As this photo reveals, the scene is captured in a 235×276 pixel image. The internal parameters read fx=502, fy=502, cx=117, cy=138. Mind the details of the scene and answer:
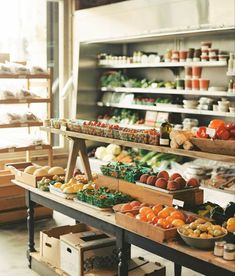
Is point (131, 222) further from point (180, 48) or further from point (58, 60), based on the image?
point (58, 60)

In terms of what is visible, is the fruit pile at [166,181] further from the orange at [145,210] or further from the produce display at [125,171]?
the orange at [145,210]

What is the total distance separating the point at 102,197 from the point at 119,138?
0.47 m

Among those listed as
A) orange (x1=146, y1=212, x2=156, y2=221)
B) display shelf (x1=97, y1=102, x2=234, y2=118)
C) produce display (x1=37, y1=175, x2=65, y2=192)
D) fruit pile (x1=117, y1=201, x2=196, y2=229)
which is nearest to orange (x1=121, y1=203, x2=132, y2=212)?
fruit pile (x1=117, y1=201, x2=196, y2=229)

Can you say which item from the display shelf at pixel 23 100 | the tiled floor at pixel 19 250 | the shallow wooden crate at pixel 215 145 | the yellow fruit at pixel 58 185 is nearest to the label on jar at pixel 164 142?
the shallow wooden crate at pixel 215 145

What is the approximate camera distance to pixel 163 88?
6590mm

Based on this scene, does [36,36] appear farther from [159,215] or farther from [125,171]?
[159,215]

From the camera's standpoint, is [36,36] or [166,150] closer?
[166,150]

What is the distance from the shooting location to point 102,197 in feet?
12.4

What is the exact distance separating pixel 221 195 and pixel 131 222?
2.58 m

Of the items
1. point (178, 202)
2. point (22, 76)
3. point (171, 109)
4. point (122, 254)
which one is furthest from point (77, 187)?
point (171, 109)

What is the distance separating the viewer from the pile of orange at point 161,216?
313 cm

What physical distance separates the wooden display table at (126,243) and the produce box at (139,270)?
0.15 meters

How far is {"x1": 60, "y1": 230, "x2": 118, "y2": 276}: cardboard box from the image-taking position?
3863 millimetres

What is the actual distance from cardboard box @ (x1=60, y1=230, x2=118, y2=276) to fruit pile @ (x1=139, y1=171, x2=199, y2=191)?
2.02 feet
